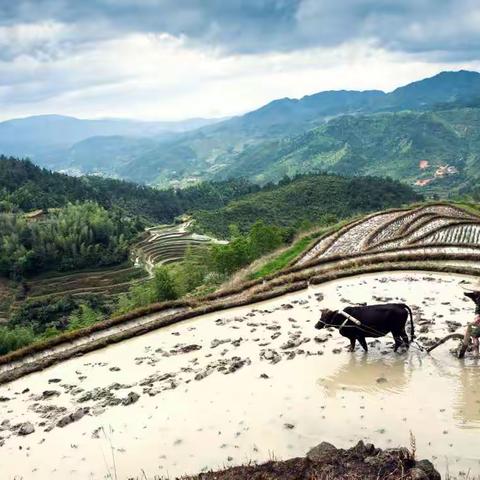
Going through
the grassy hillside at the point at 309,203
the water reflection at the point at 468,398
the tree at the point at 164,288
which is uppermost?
the water reflection at the point at 468,398

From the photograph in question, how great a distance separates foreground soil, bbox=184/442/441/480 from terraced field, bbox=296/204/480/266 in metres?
14.9

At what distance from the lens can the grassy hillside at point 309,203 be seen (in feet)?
314

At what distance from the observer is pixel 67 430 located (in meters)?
8.95

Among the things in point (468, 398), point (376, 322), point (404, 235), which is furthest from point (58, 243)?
point (468, 398)

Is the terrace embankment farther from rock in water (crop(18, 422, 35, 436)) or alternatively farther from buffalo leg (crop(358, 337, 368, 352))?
buffalo leg (crop(358, 337, 368, 352))

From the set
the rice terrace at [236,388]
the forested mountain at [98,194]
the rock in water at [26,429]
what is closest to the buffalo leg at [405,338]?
the rice terrace at [236,388]

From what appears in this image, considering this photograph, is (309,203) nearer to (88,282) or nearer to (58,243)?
(58,243)

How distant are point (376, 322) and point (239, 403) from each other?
3320 millimetres

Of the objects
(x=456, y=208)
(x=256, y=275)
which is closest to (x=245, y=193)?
(x=456, y=208)

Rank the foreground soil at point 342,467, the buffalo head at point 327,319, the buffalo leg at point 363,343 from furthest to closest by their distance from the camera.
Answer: the buffalo head at point 327,319
the buffalo leg at point 363,343
the foreground soil at point 342,467

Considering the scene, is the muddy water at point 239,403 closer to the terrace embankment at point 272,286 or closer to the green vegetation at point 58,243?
the terrace embankment at point 272,286

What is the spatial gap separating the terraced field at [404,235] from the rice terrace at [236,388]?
6397 mm

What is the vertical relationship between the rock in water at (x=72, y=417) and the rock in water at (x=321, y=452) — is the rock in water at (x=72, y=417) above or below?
below

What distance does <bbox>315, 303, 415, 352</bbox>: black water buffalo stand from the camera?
32.8 feet
